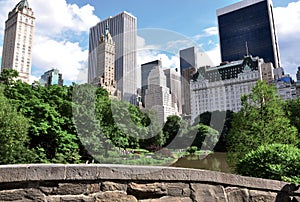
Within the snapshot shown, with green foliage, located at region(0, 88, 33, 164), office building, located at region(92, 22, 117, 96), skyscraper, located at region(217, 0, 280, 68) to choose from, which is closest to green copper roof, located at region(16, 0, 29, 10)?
skyscraper, located at region(217, 0, 280, 68)

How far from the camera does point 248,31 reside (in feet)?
348

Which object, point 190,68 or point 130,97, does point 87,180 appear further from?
point 190,68

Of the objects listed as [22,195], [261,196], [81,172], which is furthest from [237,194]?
[22,195]

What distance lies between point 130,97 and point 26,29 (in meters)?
105

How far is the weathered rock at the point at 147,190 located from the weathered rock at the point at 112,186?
0.07m

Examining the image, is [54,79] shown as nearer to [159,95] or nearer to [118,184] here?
[159,95]

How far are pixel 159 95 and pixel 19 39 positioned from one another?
10593 cm

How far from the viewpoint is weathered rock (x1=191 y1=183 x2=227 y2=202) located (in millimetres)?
2828

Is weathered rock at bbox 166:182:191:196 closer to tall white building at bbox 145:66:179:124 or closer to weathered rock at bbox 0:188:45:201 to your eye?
weathered rock at bbox 0:188:45:201

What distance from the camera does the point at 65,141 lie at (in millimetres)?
17016

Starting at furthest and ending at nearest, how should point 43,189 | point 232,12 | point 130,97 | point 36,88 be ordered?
point 232,12, point 36,88, point 130,97, point 43,189

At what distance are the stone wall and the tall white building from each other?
2.31m

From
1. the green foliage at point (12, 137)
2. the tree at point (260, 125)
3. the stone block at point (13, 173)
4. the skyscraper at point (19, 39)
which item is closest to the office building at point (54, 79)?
the green foliage at point (12, 137)

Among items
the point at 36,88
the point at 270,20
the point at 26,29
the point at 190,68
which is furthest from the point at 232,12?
the point at 190,68
